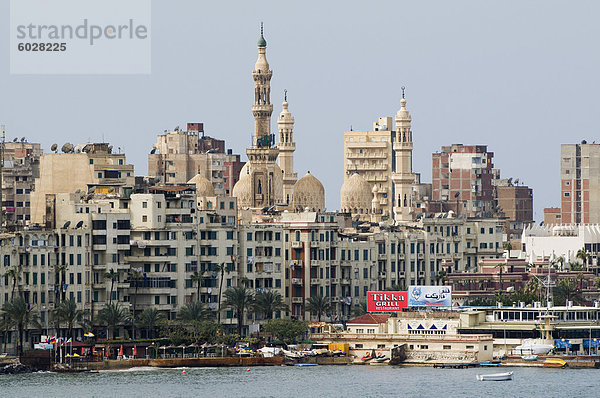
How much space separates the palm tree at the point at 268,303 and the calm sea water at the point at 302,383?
1646cm

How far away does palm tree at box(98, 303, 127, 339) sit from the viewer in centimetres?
17688

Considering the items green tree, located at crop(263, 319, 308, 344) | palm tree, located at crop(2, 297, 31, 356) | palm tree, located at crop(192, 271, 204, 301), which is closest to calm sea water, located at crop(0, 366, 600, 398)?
palm tree, located at crop(2, 297, 31, 356)

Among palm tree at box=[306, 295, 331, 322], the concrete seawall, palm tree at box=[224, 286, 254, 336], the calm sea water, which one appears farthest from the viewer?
palm tree at box=[306, 295, 331, 322]

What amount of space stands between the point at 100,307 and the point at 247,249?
64.5ft

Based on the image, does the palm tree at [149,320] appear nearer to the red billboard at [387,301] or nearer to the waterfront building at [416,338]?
the waterfront building at [416,338]

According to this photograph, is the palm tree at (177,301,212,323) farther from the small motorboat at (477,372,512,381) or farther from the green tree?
the small motorboat at (477,372,512,381)

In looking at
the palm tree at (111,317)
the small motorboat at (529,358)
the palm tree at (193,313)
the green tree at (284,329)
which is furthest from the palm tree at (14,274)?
the small motorboat at (529,358)

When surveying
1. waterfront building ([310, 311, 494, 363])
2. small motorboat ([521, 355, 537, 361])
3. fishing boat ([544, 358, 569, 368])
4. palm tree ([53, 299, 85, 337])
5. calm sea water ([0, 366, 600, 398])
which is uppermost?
palm tree ([53, 299, 85, 337])

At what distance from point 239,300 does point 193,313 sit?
6949mm

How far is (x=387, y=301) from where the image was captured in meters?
186

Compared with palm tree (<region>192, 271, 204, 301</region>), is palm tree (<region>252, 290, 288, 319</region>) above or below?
below

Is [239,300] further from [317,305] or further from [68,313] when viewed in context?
[68,313]

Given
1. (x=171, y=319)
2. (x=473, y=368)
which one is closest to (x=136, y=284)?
(x=171, y=319)

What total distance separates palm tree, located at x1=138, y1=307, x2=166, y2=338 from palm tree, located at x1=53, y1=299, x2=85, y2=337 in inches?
295
